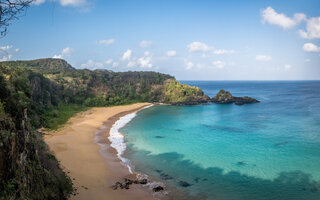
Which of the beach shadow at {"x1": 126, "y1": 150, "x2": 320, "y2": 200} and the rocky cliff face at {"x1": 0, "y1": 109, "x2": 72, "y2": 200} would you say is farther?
the beach shadow at {"x1": 126, "y1": 150, "x2": 320, "y2": 200}

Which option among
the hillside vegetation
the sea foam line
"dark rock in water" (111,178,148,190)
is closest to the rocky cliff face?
the hillside vegetation

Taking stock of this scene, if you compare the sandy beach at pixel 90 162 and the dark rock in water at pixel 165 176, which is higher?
the sandy beach at pixel 90 162

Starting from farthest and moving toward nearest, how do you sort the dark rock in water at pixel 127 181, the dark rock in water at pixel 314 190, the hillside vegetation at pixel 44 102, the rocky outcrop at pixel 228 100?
the rocky outcrop at pixel 228 100 → the dark rock in water at pixel 127 181 → the dark rock in water at pixel 314 190 → the hillside vegetation at pixel 44 102

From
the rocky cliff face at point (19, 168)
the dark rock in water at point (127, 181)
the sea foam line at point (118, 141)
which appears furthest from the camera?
the sea foam line at point (118, 141)

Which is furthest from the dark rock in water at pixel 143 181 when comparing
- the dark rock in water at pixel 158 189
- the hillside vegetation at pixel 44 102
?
the hillside vegetation at pixel 44 102

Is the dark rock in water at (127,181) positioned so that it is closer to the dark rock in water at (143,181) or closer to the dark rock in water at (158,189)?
the dark rock in water at (143,181)

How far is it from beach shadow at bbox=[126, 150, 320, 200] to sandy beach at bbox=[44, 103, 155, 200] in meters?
2.65

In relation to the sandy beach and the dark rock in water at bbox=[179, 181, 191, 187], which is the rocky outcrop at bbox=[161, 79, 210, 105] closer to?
the sandy beach

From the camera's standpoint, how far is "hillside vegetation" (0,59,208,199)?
743 cm

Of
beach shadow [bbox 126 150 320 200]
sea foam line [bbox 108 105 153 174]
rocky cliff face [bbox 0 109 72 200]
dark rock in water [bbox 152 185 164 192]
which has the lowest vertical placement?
beach shadow [bbox 126 150 320 200]

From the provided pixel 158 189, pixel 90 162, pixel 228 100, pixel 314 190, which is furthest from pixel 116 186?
pixel 228 100

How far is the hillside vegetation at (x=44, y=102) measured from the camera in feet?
24.4

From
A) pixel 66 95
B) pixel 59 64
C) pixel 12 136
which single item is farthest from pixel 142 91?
pixel 12 136

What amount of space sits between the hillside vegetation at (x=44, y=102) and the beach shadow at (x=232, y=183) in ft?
26.6
